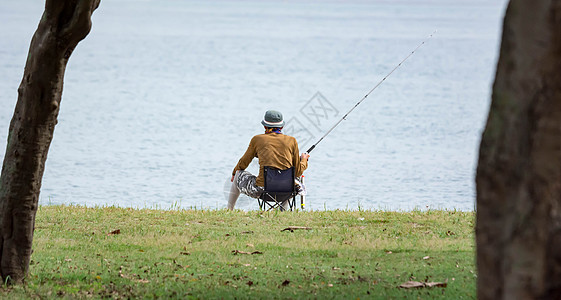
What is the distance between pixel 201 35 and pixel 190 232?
41696 millimetres

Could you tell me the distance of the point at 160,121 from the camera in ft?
77.9

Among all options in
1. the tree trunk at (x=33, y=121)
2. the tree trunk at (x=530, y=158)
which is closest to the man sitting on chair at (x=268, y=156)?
the tree trunk at (x=33, y=121)

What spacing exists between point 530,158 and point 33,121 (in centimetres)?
329

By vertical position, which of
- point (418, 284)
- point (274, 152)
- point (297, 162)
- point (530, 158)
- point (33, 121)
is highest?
point (33, 121)

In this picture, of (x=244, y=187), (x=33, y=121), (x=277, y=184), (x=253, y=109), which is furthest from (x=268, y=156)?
(x=253, y=109)

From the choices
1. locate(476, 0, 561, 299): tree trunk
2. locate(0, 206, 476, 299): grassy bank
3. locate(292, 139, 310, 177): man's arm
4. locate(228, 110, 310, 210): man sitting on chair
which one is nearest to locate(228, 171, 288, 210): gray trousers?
locate(228, 110, 310, 210): man sitting on chair

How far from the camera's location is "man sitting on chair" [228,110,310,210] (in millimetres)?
9430

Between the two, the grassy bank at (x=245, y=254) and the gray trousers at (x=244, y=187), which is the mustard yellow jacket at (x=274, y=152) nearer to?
the gray trousers at (x=244, y=187)

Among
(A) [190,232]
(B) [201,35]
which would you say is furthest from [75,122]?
(B) [201,35]

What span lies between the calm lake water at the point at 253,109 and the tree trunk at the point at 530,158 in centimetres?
731

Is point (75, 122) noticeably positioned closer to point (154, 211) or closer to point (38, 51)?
point (154, 211)

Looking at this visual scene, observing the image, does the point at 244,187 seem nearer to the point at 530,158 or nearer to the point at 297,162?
the point at 297,162

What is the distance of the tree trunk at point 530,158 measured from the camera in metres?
3.04

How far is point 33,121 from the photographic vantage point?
16.7 ft
